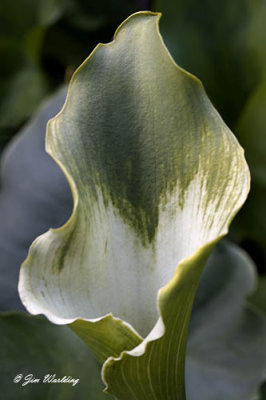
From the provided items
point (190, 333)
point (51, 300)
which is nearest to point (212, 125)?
point (51, 300)

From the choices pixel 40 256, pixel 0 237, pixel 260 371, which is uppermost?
pixel 40 256

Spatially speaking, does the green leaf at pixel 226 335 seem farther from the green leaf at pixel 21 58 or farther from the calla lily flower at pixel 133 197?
Result: the green leaf at pixel 21 58

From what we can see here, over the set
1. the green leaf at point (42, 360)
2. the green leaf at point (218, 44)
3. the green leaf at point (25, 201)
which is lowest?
the green leaf at point (42, 360)

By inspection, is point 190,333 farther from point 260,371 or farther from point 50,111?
point 50,111

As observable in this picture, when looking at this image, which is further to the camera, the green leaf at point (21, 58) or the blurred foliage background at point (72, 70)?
the green leaf at point (21, 58)

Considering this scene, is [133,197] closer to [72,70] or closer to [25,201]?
[25,201]

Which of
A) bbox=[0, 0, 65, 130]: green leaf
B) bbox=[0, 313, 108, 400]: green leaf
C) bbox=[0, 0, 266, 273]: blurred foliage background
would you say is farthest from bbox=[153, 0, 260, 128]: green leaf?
bbox=[0, 313, 108, 400]: green leaf

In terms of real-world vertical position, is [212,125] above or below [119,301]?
above

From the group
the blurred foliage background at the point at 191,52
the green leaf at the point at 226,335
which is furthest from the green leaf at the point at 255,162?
the green leaf at the point at 226,335
